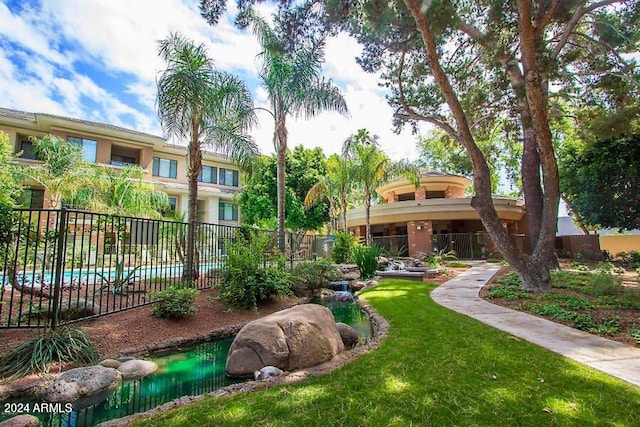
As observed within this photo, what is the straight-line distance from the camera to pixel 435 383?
3.28 metres

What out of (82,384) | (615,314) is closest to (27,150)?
(82,384)

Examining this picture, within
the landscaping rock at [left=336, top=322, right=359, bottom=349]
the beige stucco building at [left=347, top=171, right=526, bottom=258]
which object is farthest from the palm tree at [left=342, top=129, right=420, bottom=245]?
the landscaping rock at [left=336, top=322, right=359, bottom=349]

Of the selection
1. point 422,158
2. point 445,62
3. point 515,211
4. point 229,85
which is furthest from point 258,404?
point 422,158

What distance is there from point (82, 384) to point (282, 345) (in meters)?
2.45

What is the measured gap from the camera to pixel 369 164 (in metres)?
18.1

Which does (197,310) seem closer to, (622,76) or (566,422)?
(566,422)

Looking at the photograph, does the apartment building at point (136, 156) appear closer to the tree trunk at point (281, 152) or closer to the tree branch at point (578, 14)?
the tree trunk at point (281, 152)

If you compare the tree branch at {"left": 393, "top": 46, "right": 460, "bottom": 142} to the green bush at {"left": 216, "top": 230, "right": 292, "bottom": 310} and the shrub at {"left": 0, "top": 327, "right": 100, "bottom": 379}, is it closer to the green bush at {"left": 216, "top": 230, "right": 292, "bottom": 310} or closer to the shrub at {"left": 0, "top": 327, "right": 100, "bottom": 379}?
the green bush at {"left": 216, "top": 230, "right": 292, "bottom": 310}

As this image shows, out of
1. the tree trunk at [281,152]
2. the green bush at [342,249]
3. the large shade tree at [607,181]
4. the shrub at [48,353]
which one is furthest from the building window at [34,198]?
the large shade tree at [607,181]

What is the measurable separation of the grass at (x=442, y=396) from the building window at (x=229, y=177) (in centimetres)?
2516

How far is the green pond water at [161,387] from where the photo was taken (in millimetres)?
3418

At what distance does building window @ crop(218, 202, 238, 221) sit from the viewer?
87.5 feet

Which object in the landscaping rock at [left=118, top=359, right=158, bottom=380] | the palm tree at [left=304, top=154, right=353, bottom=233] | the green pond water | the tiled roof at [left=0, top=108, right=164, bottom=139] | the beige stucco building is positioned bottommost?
the green pond water

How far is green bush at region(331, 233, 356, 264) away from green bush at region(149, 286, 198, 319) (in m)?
10.1
